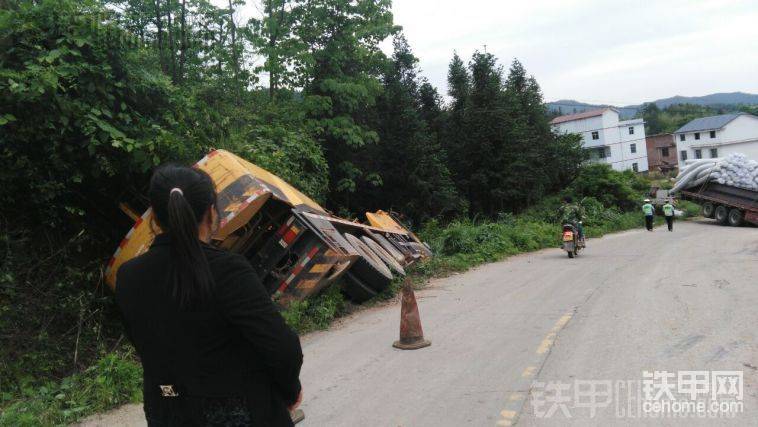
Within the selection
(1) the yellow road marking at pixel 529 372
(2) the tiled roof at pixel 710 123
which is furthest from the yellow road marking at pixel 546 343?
(2) the tiled roof at pixel 710 123

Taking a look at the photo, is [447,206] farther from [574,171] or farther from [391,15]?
[574,171]

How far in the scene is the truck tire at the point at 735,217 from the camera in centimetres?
2484

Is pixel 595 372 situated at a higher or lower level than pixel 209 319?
lower

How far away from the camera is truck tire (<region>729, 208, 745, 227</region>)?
24844mm

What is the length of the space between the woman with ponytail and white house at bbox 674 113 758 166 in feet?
260

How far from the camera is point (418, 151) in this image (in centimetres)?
2905

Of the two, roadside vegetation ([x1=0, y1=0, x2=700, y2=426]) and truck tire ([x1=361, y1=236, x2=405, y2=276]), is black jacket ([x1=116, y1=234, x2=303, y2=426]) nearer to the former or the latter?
roadside vegetation ([x1=0, y1=0, x2=700, y2=426])

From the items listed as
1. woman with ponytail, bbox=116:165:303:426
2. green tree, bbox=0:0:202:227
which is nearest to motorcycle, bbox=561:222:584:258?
green tree, bbox=0:0:202:227

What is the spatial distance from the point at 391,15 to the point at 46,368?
23.8 m

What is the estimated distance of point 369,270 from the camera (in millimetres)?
9531

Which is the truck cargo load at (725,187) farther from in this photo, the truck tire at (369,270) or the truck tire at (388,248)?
the truck tire at (369,270)

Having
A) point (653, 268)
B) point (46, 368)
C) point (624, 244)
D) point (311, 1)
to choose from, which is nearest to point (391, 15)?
point (311, 1)

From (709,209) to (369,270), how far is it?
24320 mm

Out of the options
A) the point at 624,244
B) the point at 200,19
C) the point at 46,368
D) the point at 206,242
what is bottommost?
the point at 624,244
